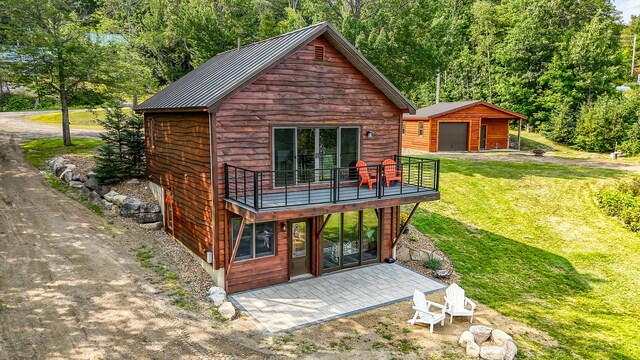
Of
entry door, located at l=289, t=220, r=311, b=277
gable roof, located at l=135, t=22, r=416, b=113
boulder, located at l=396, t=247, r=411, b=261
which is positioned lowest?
boulder, located at l=396, t=247, r=411, b=261

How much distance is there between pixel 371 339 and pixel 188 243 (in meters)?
6.85

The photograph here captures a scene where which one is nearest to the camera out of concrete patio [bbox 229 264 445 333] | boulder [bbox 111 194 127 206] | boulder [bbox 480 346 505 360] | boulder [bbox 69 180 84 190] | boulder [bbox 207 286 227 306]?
boulder [bbox 480 346 505 360]

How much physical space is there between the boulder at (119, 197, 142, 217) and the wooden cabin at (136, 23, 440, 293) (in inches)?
69.5

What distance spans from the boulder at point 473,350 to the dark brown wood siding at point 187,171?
7.13 m

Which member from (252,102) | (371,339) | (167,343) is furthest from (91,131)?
(371,339)

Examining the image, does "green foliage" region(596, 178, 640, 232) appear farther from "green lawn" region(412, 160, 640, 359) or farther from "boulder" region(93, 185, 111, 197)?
"boulder" region(93, 185, 111, 197)

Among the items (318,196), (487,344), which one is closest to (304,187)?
(318,196)

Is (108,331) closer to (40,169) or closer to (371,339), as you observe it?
(371,339)

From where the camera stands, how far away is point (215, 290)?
11.5 meters

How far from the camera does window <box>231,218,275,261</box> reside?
12055mm

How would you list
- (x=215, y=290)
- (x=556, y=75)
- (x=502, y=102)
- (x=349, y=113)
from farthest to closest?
(x=502, y=102) < (x=556, y=75) < (x=349, y=113) < (x=215, y=290)

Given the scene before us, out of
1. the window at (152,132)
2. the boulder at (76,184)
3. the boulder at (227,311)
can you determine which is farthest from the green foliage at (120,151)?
the boulder at (227,311)

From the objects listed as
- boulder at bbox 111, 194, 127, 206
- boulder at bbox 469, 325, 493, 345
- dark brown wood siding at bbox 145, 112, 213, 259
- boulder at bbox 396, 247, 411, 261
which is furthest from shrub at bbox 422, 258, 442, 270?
boulder at bbox 111, 194, 127, 206

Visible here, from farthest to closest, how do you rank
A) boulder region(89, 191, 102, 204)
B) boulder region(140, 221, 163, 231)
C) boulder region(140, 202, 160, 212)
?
boulder region(89, 191, 102, 204), boulder region(140, 202, 160, 212), boulder region(140, 221, 163, 231)
